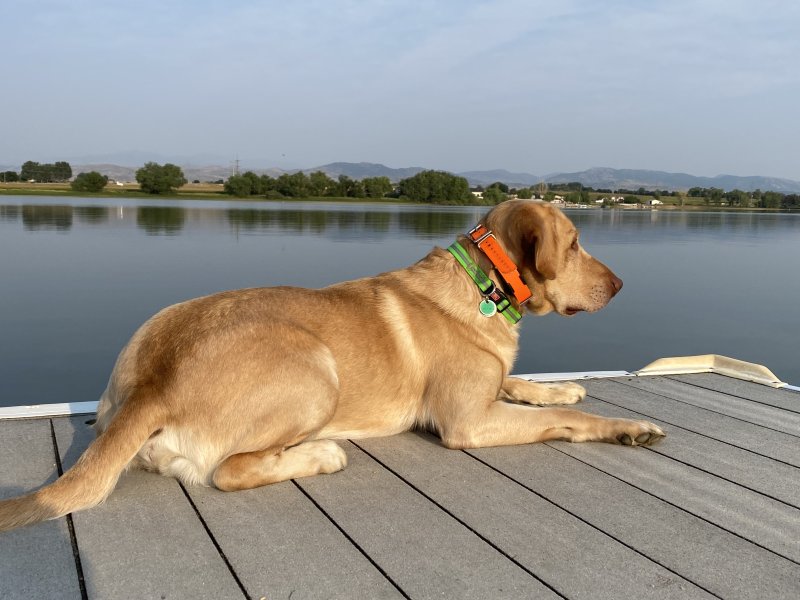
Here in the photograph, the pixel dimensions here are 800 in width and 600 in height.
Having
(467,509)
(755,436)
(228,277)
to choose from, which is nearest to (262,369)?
(467,509)

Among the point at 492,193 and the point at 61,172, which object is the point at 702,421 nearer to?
the point at 492,193

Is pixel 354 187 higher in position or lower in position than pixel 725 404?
higher

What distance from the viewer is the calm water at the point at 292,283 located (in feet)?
35.4

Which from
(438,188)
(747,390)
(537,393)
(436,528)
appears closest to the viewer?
(436,528)

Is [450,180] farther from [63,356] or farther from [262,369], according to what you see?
[262,369]

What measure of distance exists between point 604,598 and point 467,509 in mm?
786

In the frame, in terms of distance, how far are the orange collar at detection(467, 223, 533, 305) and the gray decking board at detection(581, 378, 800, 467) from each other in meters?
1.39

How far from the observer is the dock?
2361 mm

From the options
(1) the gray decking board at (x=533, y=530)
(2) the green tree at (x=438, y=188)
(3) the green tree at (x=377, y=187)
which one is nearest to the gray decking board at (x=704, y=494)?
(1) the gray decking board at (x=533, y=530)

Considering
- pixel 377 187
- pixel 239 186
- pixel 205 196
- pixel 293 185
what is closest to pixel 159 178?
pixel 205 196

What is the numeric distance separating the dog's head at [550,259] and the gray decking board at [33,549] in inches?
110

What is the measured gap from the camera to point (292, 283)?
15.8m

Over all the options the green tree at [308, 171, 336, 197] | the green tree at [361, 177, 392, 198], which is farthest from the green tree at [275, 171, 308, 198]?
the green tree at [361, 177, 392, 198]

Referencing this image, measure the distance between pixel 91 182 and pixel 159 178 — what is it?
662 cm
